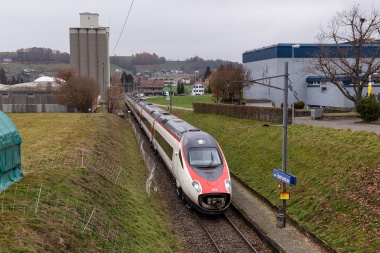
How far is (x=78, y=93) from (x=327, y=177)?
48624 mm

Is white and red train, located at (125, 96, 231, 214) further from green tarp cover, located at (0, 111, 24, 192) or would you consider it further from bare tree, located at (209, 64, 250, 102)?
bare tree, located at (209, 64, 250, 102)

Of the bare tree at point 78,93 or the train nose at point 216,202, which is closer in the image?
the train nose at point 216,202

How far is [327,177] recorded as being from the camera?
19.5m

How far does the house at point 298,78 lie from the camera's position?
55594 mm

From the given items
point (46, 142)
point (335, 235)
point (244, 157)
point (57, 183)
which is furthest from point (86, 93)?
point (335, 235)

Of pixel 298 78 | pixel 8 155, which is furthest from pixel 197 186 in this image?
pixel 298 78

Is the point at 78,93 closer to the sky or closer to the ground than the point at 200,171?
closer to the sky

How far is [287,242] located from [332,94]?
42603 mm

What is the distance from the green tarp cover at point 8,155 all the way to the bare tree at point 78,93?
147 ft

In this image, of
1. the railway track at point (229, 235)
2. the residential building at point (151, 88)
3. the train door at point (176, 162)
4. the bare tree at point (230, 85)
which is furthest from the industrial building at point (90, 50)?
the railway track at point (229, 235)

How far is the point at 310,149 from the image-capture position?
23.9 meters

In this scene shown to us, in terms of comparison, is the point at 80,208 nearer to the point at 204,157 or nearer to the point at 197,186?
the point at 197,186

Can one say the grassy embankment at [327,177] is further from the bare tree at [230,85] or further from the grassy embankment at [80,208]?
the bare tree at [230,85]

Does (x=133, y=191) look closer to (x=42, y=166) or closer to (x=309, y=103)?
(x=42, y=166)
